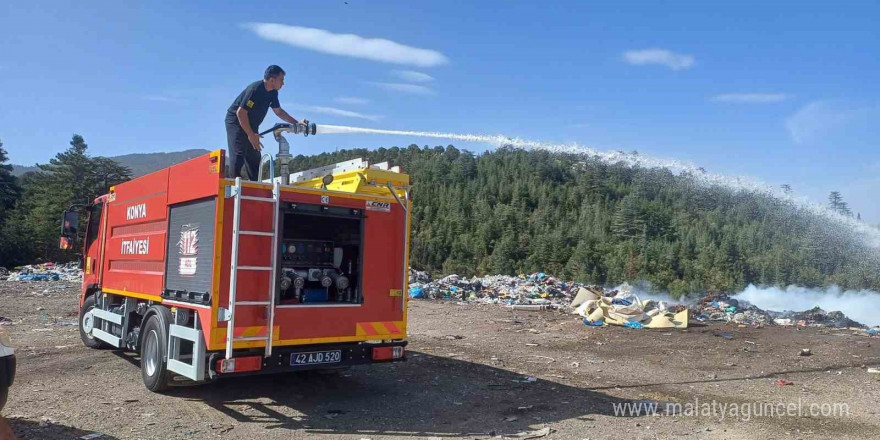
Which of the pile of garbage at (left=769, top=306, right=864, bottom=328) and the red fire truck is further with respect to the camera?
the pile of garbage at (left=769, top=306, right=864, bottom=328)

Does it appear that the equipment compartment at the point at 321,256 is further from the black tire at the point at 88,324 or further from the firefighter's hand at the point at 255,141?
the black tire at the point at 88,324

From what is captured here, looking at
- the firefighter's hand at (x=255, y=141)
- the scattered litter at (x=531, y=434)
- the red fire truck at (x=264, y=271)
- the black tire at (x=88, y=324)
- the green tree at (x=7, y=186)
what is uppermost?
the green tree at (x=7, y=186)

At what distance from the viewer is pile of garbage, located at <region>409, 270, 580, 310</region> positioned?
19.3m

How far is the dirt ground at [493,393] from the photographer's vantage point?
5.87 metres

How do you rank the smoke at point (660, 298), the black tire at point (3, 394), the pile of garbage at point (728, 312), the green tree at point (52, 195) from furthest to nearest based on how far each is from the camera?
the green tree at point (52, 195) < the smoke at point (660, 298) < the pile of garbage at point (728, 312) < the black tire at point (3, 394)

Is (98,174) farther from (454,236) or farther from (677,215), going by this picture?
(677,215)

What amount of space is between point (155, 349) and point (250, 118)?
2880 millimetres

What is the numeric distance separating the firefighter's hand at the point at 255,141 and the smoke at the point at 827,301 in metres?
18.9

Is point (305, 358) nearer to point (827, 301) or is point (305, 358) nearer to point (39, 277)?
point (827, 301)

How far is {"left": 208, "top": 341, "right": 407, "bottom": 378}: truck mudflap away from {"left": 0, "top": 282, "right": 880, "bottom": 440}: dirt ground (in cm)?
53

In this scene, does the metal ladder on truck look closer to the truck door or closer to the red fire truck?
the red fire truck

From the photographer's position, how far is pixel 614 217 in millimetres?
61438

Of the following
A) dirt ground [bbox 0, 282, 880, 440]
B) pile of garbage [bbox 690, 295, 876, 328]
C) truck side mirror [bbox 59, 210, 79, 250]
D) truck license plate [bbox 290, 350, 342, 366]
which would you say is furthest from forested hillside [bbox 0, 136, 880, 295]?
truck side mirror [bbox 59, 210, 79, 250]

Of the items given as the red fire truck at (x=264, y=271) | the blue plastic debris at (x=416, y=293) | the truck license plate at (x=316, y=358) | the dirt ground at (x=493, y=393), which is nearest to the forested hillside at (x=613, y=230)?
the blue plastic debris at (x=416, y=293)
